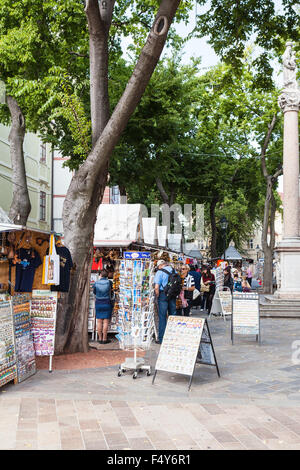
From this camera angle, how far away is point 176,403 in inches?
233

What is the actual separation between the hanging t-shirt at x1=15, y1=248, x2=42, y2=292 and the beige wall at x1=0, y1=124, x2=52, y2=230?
1786cm

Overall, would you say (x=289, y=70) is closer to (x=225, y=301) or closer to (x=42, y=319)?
(x=225, y=301)

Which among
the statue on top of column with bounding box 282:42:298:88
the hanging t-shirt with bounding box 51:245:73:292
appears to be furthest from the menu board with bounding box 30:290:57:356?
the statue on top of column with bounding box 282:42:298:88

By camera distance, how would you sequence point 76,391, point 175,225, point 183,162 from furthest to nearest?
point 175,225
point 183,162
point 76,391

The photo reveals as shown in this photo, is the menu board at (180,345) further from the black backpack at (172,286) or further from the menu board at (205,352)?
the black backpack at (172,286)

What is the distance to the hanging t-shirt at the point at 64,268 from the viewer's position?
8.34m

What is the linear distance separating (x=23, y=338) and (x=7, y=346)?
0.54 m

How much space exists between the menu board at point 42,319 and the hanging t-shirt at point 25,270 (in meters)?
0.38

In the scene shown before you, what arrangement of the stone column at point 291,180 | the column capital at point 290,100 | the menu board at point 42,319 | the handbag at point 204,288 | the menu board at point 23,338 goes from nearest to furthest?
the menu board at point 23,338, the menu board at point 42,319, the stone column at point 291,180, the handbag at point 204,288, the column capital at point 290,100

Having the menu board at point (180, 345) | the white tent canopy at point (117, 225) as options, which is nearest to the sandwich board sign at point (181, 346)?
the menu board at point (180, 345)

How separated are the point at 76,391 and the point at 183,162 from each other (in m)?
23.1

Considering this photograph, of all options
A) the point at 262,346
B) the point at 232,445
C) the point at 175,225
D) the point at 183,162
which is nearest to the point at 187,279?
the point at 262,346

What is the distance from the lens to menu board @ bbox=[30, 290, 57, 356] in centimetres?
776
